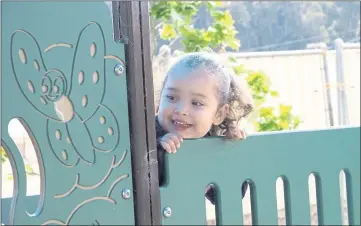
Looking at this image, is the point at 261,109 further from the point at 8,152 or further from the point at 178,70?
the point at 8,152

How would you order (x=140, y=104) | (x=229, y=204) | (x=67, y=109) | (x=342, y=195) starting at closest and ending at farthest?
1. (x=67, y=109)
2. (x=140, y=104)
3. (x=229, y=204)
4. (x=342, y=195)

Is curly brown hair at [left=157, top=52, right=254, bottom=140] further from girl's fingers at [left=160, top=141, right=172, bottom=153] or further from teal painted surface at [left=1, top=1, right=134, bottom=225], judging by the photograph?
teal painted surface at [left=1, top=1, right=134, bottom=225]

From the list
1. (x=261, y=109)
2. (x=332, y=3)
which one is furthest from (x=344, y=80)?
(x=332, y=3)

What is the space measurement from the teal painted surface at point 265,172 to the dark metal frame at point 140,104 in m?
0.07

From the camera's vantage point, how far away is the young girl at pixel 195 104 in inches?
62.4

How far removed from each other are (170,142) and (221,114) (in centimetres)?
28

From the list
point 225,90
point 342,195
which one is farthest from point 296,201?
point 342,195

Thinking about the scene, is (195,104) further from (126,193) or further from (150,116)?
(126,193)

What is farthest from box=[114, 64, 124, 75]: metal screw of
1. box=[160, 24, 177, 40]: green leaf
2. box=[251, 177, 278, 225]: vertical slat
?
box=[160, 24, 177, 40]: green leaf

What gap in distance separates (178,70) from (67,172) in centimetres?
50

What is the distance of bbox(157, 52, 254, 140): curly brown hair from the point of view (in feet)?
5.43

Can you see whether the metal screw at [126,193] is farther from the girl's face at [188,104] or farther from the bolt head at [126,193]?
the girl's face at [188,104]

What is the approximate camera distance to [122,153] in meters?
1.36

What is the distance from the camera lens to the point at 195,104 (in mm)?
1601
